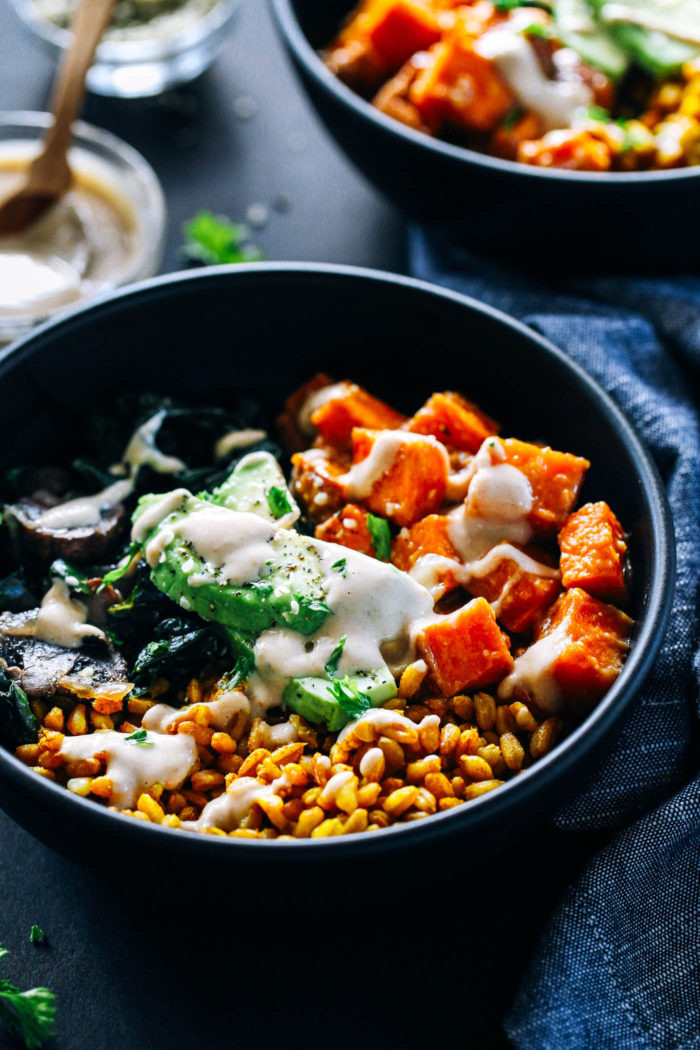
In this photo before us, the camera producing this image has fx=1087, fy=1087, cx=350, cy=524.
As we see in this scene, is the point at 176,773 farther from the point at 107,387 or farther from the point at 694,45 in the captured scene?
the point at 694,45

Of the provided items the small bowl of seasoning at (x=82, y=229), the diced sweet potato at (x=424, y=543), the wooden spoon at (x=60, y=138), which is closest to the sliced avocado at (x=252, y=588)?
the diced sweet potato at (x=424, y=543)

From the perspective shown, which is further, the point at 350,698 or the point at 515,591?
the point at 515,591

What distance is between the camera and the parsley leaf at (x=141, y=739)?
247 centimetres

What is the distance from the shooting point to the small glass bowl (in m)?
4.39

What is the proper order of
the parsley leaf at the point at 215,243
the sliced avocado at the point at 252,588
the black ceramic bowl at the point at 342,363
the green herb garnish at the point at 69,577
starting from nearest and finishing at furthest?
the sliced avocado at the point at 252,588, the black ceramic bowl at the point at 342,363, the green herb garnish at the point at 69,577, the parsley leaf at the point at 215,243

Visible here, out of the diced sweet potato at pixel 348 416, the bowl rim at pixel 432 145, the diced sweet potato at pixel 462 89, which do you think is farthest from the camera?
the diced sweet potato at pixel 462 89

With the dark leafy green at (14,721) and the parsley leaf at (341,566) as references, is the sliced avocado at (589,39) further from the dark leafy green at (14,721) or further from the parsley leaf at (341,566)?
the dark leafy green at (14,721)

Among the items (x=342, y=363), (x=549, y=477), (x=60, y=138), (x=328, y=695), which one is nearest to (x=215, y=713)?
(x=328, y=695)

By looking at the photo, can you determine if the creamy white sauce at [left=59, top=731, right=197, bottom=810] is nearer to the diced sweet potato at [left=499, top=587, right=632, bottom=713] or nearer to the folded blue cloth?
the diced sweet potato at [left=499, top=587, right=632, bottom=713]

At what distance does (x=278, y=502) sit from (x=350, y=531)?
0.20m

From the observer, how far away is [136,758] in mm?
2441

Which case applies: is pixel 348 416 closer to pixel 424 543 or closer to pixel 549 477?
pixel 424 543

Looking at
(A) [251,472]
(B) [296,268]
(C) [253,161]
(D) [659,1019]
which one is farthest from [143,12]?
(D) [659,1019]

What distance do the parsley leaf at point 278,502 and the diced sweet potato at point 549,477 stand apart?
0.54 metres
